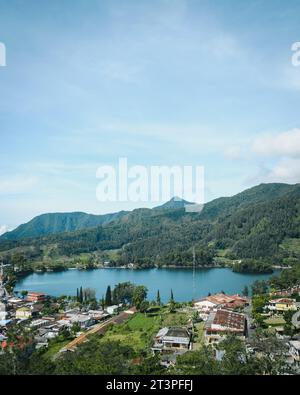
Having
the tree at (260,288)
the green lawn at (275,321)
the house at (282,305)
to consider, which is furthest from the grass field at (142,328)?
the tree at (260,288)

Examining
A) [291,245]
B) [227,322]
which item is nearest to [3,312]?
[227,322]

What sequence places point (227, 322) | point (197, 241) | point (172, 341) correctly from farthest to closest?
1. point (197, 241)
2. point (227, 322)
3. point (172, 341)

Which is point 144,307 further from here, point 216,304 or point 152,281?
point 152,281

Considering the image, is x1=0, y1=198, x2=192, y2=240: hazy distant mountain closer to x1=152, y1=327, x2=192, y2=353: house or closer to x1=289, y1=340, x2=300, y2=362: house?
x1=152, y1=327, x2=192, y2=353: house

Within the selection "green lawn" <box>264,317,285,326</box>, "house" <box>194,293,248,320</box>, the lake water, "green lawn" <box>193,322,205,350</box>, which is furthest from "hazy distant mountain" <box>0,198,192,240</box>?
"green lawn" <box>193,322,205,350</box>

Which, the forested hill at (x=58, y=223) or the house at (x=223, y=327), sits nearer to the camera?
the house at (x=223, y=327)

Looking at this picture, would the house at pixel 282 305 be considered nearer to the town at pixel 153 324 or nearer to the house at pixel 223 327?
the town at pixel 153 324

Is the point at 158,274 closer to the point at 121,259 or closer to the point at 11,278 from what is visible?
the point at 121,259
